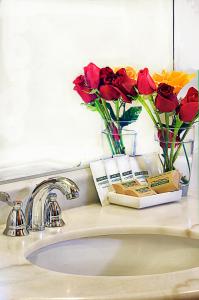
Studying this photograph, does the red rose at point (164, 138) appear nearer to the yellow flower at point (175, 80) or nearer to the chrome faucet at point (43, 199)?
the yellow flower at point (175, 80)

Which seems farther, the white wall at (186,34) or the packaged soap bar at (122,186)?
the white wall at (186,34)

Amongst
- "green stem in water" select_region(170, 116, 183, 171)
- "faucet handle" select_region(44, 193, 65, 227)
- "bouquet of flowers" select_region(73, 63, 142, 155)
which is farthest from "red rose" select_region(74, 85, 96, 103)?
"faucet handle" select_region(44, 193, 65, 227)

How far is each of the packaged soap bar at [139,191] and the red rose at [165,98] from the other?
0.20 m

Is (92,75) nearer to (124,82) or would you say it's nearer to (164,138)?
(124,82)

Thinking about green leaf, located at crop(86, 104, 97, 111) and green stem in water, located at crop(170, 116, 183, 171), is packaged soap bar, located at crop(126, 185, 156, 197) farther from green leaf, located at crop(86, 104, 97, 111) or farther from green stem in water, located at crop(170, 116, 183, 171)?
green leaf, located at crop(86, 104, 97, 111)

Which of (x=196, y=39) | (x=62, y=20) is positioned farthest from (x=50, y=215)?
(x=196, y=39)

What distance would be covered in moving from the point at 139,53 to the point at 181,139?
324mm

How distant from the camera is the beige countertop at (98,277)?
1.01 meters

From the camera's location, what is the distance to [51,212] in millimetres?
1392

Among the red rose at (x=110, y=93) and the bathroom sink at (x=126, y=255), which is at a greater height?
the red rose at (x=110, y=93)

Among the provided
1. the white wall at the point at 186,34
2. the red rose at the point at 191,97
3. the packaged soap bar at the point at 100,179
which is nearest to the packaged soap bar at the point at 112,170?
the packaged soap bar at the point at 100,179

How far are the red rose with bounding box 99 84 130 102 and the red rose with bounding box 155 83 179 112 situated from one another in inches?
3.4

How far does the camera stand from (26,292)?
1021 mm

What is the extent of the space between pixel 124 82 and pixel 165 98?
0.36ft
